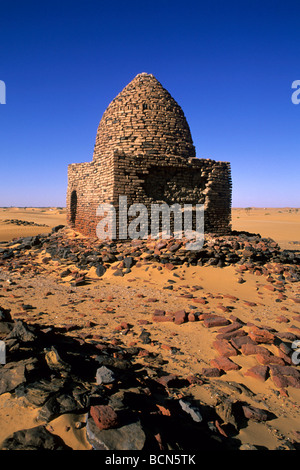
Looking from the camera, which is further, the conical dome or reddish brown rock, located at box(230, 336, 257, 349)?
the conical dome

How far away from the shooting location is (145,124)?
10.0 meters

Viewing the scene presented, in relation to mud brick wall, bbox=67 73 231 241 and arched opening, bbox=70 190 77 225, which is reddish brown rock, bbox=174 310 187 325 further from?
arched opening, bbox=70 190 77 225

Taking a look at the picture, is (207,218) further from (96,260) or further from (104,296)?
(104,296)

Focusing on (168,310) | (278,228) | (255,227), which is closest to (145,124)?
(168,310)

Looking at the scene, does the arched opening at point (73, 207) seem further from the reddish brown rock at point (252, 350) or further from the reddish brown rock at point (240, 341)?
the reddish brown rock at point (252, 350)

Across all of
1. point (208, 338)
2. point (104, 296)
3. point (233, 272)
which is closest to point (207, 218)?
point (233, 272)

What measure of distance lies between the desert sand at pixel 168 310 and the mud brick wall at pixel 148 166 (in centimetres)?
305

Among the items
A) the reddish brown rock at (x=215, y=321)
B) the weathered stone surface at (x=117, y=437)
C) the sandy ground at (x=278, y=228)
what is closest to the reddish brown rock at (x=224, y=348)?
the reddish brown rock at (x=215, y=321)

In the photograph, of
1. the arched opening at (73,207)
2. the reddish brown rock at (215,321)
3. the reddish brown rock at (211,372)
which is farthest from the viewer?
the arched opening at (73,207)

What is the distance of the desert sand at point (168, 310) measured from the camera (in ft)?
6.81

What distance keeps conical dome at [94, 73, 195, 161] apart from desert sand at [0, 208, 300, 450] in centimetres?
493

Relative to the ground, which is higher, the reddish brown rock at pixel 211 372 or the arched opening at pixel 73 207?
the arched opening at pixel 73 207

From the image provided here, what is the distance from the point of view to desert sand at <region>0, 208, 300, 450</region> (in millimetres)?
2074

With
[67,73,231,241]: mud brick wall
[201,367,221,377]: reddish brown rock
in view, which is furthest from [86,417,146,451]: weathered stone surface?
[67,73,231,241]: mud brick wall
